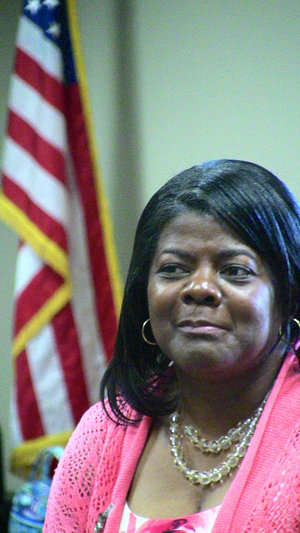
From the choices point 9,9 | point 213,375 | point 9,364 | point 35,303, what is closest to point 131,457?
point 213,375

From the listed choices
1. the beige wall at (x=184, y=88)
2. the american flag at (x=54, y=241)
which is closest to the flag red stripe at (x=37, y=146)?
the american flag at (x=54, y=241)

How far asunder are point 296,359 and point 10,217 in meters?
1.47

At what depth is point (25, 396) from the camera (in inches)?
93.0

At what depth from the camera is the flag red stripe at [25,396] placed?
2361 millimetres

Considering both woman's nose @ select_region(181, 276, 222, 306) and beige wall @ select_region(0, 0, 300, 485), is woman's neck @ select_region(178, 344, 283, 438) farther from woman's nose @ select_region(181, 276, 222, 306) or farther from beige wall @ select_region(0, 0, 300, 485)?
beige wall @ select_region(0, 0, 300, 485)

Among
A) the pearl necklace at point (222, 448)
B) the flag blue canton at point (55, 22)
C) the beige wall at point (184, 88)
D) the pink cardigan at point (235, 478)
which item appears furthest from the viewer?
the flag blue canton at point (55, 22)

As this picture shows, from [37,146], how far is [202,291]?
152cm

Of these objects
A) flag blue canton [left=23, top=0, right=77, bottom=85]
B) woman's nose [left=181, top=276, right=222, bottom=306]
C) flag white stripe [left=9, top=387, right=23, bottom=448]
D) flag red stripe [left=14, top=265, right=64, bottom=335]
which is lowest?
flag white stripe [left=9, top=387, right=23, bottom=448]

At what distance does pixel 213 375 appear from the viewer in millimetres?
1016

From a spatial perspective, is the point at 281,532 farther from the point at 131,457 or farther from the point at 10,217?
the point at 10,217

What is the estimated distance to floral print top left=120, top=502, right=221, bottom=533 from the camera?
3.31 ft

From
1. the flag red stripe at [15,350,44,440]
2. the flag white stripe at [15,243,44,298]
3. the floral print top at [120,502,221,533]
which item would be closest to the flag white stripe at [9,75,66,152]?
the flag white stripe at [15,243,44,298]

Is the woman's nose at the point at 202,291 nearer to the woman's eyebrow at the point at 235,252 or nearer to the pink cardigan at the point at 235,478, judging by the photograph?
the woman's eyebrow at the point at 235,252

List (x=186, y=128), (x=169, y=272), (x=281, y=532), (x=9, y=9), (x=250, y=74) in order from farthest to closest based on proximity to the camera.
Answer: (x=9, y=9), (x=186, y=128), (x=250, y=74), (x=169, y=272), (x=281, y=532)
